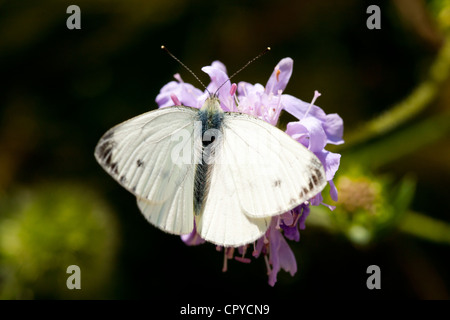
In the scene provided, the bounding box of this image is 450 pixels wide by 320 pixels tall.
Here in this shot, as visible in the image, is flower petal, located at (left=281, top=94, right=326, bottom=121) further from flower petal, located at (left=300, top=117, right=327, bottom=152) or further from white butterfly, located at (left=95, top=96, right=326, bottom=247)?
white butterfly, located at (left=95, top=96, right=326, bottom=247)

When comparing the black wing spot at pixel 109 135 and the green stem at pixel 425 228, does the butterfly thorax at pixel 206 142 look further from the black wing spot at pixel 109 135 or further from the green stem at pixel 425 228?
the green stem at pixel 425 228

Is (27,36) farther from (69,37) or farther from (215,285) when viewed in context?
(215,285)

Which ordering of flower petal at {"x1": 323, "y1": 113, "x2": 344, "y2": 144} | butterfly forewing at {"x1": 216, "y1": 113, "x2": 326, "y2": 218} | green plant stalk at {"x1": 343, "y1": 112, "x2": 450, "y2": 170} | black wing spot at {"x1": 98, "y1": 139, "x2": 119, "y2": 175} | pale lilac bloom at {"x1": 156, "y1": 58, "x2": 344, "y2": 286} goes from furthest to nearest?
green plant stalk at {"x1": 343, "y1": 112, "x2": 450, "y2": 170}, flower petal at {"x1": 323, "y1": 113, "x2": 344, "y2": 144}, pale lilac bloom at {"x1": 156, "y1": 58, "x2": 344, "y2": 286}, black wing spot at {"x1": 98, "y1": 139, "x2": 119, "y2": 175}, butterfly forewing at {"x1": 216, "y1": 113, "x2": 326, "y2": 218}

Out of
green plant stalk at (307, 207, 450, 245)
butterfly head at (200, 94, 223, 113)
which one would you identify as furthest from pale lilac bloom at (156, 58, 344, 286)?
green plant stalk at (307, 207, 450, 245)

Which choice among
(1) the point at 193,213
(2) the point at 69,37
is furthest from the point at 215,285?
(2) the point at 69,37

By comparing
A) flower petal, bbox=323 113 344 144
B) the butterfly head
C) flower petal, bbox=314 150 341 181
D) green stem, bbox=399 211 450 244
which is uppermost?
the butterfly head

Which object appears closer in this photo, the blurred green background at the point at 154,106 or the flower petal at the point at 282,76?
the flower petal at the point at 282,76

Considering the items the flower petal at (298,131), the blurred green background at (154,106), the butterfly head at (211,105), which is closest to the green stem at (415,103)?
the blurred green background at (154,106)
